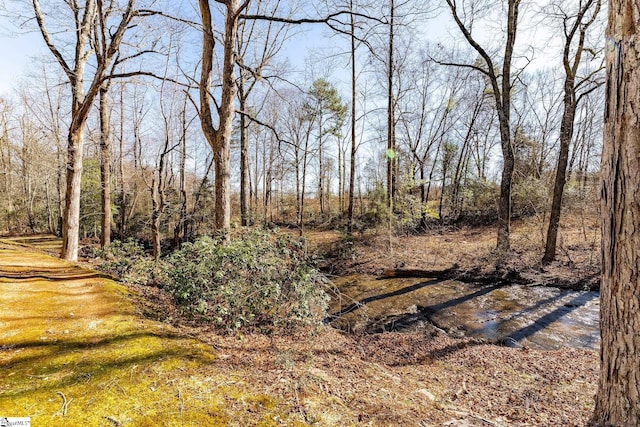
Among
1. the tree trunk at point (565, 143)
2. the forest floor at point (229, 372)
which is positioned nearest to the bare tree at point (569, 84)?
the tree trunk at point (565, 143)

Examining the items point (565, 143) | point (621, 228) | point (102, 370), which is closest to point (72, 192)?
point (102, 370)

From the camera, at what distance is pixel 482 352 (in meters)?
4.64

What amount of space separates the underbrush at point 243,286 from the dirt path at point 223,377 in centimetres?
31

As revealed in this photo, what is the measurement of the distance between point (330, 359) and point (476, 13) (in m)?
11.6

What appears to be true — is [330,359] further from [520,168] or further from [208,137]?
[520,168]

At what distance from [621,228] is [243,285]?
3.58 m

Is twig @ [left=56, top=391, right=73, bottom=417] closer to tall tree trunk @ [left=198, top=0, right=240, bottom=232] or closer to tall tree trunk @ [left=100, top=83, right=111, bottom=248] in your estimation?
tall tree trunk @ [left=198, top=0, right=240, bottom=232]

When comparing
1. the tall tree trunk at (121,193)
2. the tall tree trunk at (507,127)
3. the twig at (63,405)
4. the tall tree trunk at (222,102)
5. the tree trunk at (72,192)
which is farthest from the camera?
the tall tree trunk at (121,193)

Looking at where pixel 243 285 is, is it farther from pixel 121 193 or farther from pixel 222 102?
pixel 121 193

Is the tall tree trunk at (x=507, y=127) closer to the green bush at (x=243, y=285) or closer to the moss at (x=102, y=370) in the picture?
the green bush at (x=243, y=285)

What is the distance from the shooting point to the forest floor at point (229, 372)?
1853 millimetres

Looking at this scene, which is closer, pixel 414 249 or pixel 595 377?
pixel 595 377

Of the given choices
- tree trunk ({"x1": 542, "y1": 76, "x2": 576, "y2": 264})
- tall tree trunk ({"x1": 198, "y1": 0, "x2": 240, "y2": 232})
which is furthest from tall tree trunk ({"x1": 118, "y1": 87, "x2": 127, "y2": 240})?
tree trunk ({"x1": 542, "y1": 76, "x2": 576, "y2": 264})

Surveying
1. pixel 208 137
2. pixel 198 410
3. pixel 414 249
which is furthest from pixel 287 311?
pixel 414 249
